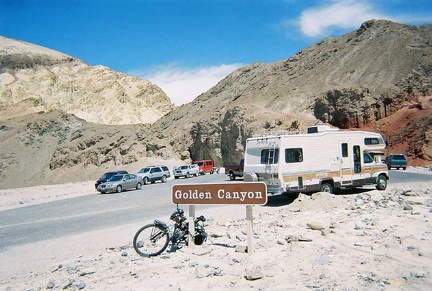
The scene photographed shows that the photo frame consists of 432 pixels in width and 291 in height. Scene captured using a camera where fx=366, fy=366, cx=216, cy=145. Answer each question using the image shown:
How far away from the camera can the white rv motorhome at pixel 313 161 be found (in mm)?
15070

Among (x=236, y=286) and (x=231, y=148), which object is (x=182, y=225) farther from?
(x=231, y=148)

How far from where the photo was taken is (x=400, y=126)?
1962 inches

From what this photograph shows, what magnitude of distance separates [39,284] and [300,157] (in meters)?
11.2

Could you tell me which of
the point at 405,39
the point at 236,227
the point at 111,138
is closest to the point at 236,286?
the point at 236,227

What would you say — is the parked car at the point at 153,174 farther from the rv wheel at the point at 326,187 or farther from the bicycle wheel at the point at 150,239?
the bicycle wheel at the point at 150,239

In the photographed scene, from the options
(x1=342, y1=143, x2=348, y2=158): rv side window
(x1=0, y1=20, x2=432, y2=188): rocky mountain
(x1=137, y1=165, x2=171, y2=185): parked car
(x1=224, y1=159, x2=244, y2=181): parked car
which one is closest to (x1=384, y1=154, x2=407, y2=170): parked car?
(x1=0, y1=20, x2=432, y2=188): rocky mountain

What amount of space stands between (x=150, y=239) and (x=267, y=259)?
2.74 m

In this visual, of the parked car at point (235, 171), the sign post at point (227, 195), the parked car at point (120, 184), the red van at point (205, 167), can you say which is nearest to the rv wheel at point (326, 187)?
the sign post at point (227, 195)

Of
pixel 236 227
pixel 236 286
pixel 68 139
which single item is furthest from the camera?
pixel 68 139

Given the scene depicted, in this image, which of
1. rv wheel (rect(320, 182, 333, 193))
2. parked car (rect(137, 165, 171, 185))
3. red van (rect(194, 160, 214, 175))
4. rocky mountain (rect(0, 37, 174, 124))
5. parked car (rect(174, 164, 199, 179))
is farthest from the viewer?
rocky mountain (rect(0, 37, 174, 124))

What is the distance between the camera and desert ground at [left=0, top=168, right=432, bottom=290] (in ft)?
19.2

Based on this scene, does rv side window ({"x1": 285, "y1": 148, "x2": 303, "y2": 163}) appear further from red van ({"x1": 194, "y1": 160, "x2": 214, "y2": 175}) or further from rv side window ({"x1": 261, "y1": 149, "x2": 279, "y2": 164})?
red van ({"x1": 194, "y1": 160, "x2": 214, "y2": 175})

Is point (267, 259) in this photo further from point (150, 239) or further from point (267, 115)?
point (267, 115)

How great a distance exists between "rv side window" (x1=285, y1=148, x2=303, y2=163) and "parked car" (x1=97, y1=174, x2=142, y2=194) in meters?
17.2
